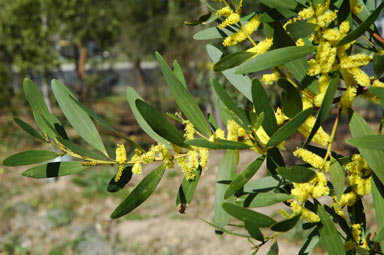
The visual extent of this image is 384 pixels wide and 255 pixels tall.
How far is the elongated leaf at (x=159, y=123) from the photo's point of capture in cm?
39

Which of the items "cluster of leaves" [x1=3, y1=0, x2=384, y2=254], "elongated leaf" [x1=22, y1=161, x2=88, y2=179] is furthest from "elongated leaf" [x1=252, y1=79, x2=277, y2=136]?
"elongated leaf" [x1=22, y1=161, x2=88, y2=179]

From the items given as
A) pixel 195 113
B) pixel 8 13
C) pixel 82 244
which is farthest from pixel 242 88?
pixel 8 13

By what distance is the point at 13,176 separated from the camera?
14.8 ft

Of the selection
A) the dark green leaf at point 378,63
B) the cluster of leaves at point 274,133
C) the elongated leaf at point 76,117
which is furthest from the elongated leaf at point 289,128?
the elongated leaf at point 76,117

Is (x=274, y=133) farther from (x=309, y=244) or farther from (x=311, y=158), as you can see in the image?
(x=309, y=244)

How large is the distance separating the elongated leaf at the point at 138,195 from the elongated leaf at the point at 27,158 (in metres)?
0.10

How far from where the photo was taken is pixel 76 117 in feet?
1.66

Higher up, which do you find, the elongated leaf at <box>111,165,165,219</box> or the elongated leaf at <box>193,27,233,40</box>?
the elongated leaf at <box>193,27,233,40</box>

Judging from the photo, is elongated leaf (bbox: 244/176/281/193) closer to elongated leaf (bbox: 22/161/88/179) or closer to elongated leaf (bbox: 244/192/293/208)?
elongated leaf (bbox: 244/192/293/208)

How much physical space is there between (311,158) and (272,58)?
0.10 m

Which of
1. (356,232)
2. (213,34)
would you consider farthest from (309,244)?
(213,34)

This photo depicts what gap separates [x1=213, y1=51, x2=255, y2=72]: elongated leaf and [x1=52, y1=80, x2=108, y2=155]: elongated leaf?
17 centimetres

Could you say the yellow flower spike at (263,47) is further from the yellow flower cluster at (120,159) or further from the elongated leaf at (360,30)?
the yellow flower cluster at (120,159)

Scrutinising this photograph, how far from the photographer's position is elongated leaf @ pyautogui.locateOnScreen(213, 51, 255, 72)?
0.40 m
